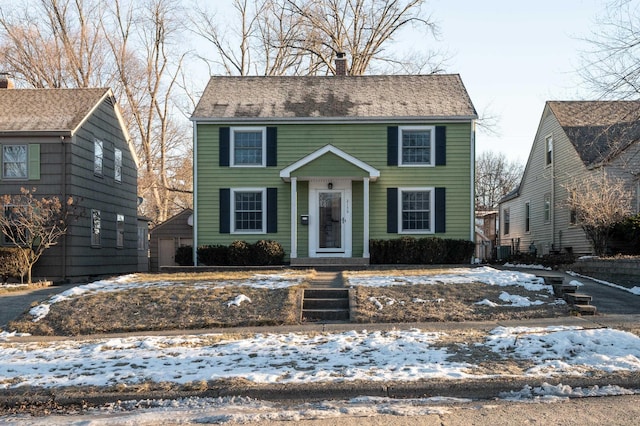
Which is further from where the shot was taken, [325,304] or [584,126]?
[584,126]

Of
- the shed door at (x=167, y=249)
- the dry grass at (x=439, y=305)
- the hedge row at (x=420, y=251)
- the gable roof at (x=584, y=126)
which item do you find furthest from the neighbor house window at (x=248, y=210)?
the gable roof at (x=584, y=126)

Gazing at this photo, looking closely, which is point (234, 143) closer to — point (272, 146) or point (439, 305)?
point (272, 146)

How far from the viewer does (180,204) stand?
4709 cm

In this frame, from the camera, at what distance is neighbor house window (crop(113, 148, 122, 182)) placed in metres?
23.8

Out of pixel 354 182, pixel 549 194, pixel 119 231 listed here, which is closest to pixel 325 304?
pixel 354 182

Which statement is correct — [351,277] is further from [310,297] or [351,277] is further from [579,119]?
[579,119]

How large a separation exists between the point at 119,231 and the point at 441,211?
12802 millimetres

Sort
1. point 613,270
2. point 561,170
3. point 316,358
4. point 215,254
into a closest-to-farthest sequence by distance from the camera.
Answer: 1. point 316,358
2. point 613,270
3. point 215,254
4. point 561,170

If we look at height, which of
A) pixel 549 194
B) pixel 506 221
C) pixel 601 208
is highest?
pixel 549 194

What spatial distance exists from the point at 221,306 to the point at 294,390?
5.22 metres

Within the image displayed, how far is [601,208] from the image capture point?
66.5ft

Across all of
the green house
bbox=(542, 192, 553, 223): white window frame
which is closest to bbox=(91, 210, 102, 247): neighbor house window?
the green house

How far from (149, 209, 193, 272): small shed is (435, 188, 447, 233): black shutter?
13.5 meters

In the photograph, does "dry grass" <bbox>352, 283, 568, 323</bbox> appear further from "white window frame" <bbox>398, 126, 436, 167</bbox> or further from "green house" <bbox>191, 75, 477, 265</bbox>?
"white window frame" <bbox>398, 126, 436, 167</bbox>
